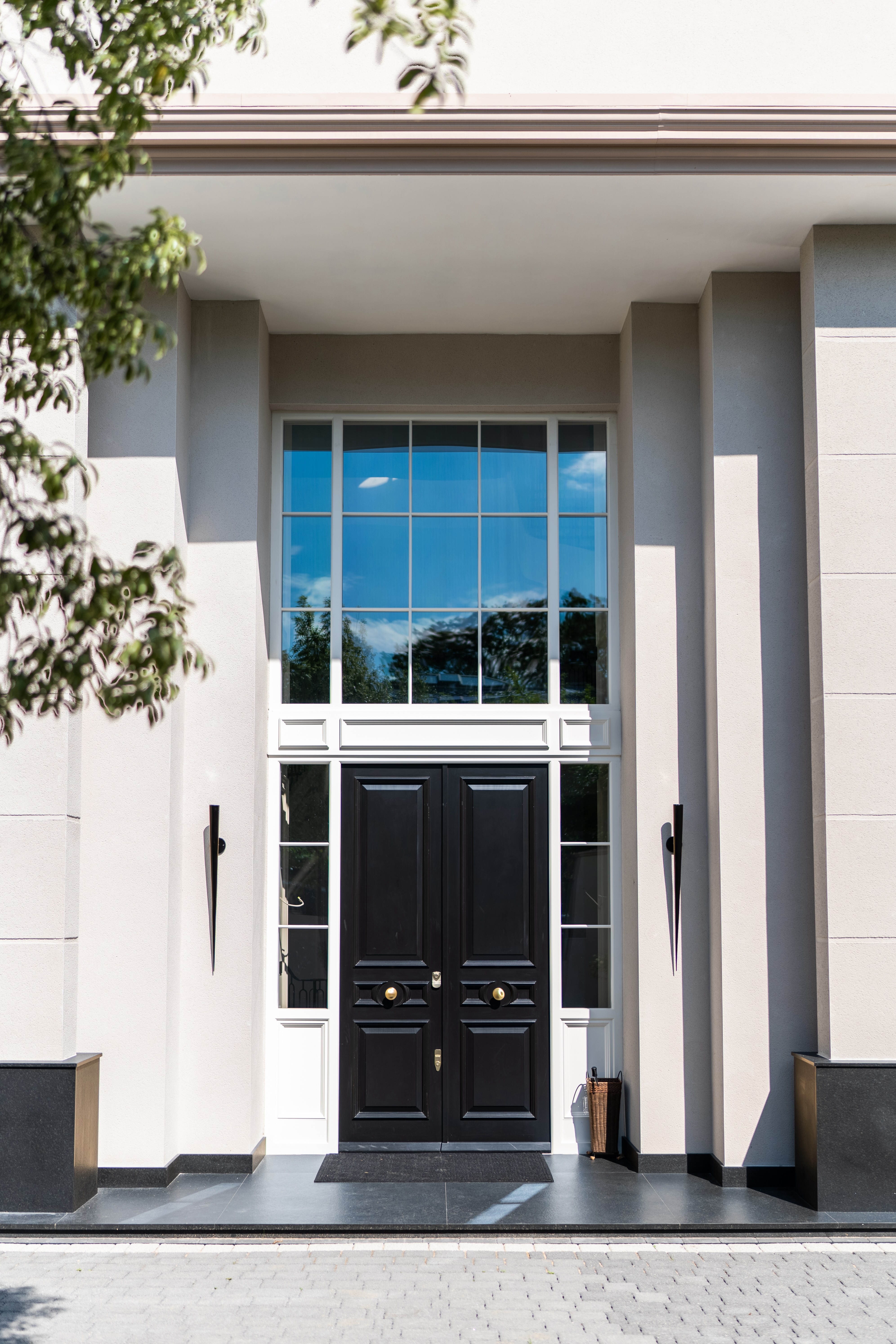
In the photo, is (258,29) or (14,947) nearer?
(258,29)

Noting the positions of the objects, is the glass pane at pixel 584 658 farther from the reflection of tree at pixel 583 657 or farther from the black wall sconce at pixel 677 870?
the black wall sconce at pixel 677 870

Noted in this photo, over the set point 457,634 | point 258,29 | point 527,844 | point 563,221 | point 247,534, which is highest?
point 563,221

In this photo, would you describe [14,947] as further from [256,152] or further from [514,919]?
[256,152]

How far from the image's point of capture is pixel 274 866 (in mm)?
7488

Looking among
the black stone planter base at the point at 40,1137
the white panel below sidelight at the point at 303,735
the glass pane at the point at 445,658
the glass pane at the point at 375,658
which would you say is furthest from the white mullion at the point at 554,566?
the black stone planter base at the point at 40,1137

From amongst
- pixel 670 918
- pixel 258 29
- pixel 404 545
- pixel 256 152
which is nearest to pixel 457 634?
pixel 404 545

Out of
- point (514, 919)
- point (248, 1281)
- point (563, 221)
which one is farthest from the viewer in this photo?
point (514, 919)

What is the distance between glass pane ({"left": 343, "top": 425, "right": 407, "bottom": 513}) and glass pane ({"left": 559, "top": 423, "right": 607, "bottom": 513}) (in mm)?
990

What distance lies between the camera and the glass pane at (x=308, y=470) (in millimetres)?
7832

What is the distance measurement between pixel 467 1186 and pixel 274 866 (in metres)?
2.12

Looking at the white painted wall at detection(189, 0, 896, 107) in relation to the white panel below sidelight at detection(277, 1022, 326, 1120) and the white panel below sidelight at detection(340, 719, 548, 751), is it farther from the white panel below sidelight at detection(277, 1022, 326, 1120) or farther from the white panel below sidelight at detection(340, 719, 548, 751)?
the white panel below sidelight at detection(277, 1022, 326, 1120)

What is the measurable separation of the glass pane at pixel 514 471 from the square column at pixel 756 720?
1095 mm

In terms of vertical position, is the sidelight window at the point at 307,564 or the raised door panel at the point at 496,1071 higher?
the sidelight window at the point at 307,564

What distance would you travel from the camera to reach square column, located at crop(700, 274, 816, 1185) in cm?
665
